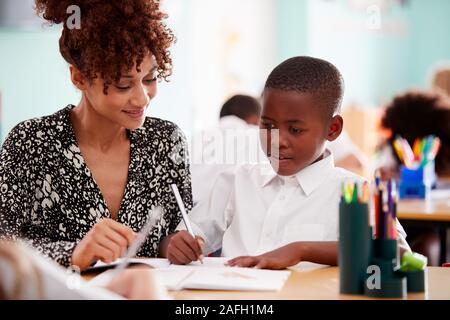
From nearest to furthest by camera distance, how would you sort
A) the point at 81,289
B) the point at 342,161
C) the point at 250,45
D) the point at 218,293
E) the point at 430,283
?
the point at 81,289, the point at 218,293, the point at 430,283, the point at 342,161, the point at 250,45

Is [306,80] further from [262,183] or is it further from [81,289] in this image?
[81,289]

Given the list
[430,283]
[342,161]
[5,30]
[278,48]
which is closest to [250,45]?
[278,48]

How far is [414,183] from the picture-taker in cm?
350

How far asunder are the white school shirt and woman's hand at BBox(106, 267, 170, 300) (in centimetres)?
68

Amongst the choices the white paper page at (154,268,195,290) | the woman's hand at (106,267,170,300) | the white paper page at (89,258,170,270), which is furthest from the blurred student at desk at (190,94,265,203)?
the woman's hand at (106,267,170,300)

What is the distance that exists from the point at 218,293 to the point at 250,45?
661 cm

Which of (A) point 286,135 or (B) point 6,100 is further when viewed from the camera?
(B) point 6,100

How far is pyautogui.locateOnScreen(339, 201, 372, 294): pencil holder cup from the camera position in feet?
4.19

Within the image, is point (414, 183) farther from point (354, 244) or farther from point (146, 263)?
point (354, 244)

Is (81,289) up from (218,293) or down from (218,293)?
up

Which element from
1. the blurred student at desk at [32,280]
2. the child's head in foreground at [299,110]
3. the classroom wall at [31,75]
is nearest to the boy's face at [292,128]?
the child's head in foreground at [299,110]

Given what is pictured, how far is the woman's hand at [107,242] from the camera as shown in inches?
55.0

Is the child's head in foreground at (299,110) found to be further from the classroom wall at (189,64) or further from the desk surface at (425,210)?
the classroom wall at (189,64)

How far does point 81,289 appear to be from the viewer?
3.02 feet
